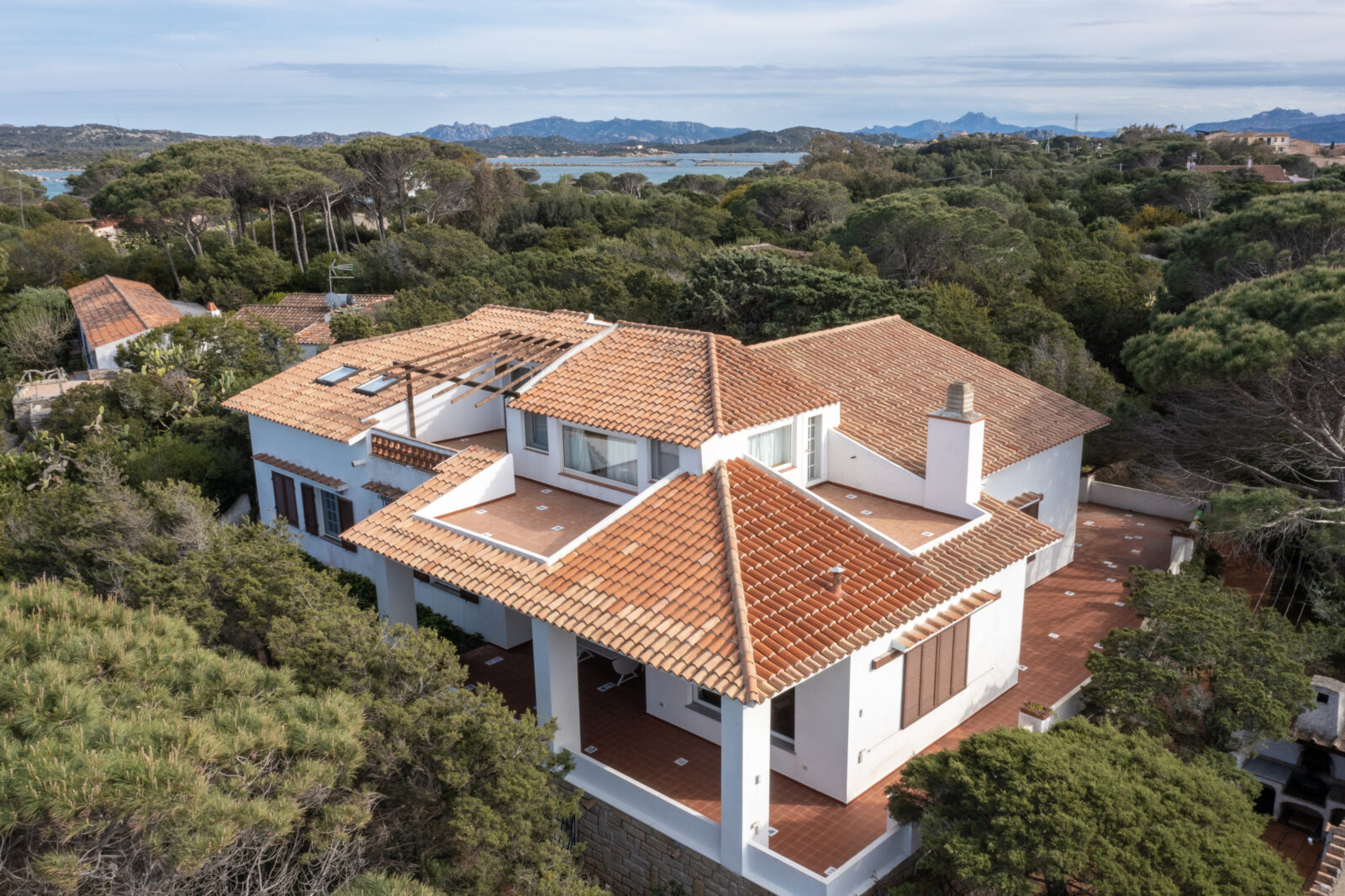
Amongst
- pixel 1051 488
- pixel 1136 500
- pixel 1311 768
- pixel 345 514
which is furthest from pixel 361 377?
pixel 1311 768

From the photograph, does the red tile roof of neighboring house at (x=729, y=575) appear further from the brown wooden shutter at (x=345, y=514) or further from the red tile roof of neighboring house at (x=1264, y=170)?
the red tile roof of neighboring house at (x=1264, y=170)

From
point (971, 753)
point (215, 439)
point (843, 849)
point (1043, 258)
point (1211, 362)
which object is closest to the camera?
point (971, 753)

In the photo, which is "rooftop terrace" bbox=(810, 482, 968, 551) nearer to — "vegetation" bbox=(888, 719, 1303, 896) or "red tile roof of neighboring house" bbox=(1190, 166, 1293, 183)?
"vegetation" bbox=(888, 719, 1303, 896)

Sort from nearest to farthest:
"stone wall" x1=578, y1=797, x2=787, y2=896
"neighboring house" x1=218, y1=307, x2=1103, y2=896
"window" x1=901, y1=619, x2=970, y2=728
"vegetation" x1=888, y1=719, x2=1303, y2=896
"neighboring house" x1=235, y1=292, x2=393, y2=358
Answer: "vegetation" x1=888, y1=719, x2=1303, y2=896 → "stone wall" x1=578, y1=797, x2=787, y2=896 → "neighboring house" x1=218, y1=307, x2=1103, y2=896 → "window" x1=901, y1=619, x2=970, y2=728 → "neighboring house" x1=235, y1=292, x2=393, y2=358

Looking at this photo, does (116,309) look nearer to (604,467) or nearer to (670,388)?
(604,467)

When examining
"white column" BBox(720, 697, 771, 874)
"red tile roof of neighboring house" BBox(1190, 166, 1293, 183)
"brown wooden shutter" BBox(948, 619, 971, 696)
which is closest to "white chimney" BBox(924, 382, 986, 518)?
"brown wooden shutter" BBox(948, 619, 971, 696)

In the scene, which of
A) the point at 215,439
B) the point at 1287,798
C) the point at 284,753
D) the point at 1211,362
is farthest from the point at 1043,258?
the point at 284,753

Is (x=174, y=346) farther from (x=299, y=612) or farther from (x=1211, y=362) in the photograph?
(x=1211, y=362)
